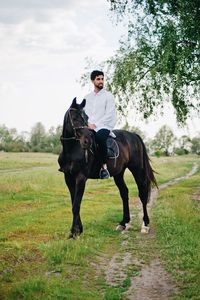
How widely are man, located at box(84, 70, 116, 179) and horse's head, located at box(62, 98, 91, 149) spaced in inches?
29.6

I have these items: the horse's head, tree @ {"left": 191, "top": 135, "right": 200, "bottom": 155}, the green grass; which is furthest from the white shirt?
tree @ {"left": 191, "top": 135, "right": 200, "bottom": 155}

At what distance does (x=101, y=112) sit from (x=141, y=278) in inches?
188

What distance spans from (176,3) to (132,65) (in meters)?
4.07

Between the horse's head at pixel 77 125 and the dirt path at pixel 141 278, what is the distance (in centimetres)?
254

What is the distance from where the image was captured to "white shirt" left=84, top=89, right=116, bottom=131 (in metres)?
10.8

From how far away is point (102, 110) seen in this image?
1084cm

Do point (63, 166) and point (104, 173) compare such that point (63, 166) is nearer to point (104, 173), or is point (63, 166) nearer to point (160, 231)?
point (104, 173)

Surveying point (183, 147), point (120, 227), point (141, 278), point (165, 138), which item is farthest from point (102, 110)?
point (183, 147)

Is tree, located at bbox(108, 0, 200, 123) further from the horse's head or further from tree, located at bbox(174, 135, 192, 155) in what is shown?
tree, located at bbox(174, 135, 192, 155)

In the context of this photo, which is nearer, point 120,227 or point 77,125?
point 77,125

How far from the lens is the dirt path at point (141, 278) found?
6.25m

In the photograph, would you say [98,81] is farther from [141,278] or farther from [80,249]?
[141,278]

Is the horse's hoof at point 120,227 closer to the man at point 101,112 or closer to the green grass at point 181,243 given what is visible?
the green grass at point 181,243

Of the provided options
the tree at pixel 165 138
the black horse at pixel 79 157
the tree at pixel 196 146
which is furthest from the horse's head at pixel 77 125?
the tree at pixel 196 146
